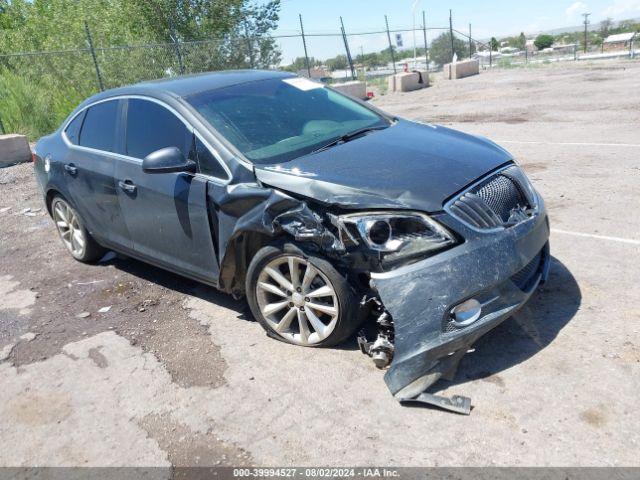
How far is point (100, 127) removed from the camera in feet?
17.1

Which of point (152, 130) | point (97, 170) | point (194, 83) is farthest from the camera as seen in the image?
point (97, 170)

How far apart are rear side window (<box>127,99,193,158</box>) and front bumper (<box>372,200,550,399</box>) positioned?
1.93 metres

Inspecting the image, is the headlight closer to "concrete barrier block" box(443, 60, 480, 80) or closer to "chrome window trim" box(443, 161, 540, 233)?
"chrome window trim" box(443, 161, 540, 233)

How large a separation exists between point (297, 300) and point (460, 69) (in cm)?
2274

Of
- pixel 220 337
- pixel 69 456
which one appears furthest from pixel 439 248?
pixel 69 456

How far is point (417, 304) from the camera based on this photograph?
315cm

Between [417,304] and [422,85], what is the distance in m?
20.8

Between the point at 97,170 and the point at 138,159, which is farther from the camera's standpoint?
the point at 97,170

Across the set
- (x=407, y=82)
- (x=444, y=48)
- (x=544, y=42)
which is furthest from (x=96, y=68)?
(x=544, y=42)

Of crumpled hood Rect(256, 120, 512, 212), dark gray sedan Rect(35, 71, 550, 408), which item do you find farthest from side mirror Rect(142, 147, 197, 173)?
crumpled hood Rect(256, 120, 512, 212)

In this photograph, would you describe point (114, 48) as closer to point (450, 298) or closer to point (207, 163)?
point (207, 163)

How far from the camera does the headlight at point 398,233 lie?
10.6 ft

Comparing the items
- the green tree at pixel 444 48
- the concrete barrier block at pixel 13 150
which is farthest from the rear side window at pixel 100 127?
the green tree at pixel 444 48

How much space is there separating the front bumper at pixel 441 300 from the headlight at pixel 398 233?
0.06m
